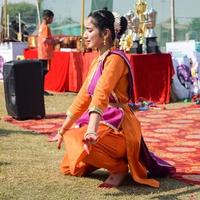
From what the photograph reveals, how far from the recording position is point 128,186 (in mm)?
3551

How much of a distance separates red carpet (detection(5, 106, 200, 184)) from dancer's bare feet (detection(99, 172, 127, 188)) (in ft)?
1.52

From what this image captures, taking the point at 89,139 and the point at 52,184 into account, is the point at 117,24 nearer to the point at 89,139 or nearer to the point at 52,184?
the point at 89,139

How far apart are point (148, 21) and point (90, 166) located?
571cm

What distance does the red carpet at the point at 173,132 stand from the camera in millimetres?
4211

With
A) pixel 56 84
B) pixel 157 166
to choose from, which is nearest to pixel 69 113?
pixel 157 166

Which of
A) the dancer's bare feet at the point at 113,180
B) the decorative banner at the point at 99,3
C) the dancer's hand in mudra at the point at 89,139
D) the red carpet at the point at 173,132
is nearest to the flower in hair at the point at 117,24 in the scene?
the dancer's hand in mudra at the point at 89,139

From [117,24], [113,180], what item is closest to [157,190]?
[113,180]

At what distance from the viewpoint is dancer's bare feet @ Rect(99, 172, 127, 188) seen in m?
3.51

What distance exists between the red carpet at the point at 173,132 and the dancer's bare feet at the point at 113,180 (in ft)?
1.52

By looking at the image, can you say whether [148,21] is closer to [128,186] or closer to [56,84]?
[56,84]

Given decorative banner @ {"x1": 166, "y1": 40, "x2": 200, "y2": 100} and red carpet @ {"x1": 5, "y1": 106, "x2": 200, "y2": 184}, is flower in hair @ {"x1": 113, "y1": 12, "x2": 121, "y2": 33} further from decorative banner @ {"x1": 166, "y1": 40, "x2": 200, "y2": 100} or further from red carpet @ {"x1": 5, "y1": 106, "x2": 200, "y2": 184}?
decorative banner @ {"x1": 166, "y1": 40, "x2": 200, "y2": 100}

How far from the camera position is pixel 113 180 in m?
3.55

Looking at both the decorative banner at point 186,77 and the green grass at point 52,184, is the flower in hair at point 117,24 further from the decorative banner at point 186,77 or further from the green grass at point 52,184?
the decorative banner at point 186,77

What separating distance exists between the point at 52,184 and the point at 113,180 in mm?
401
